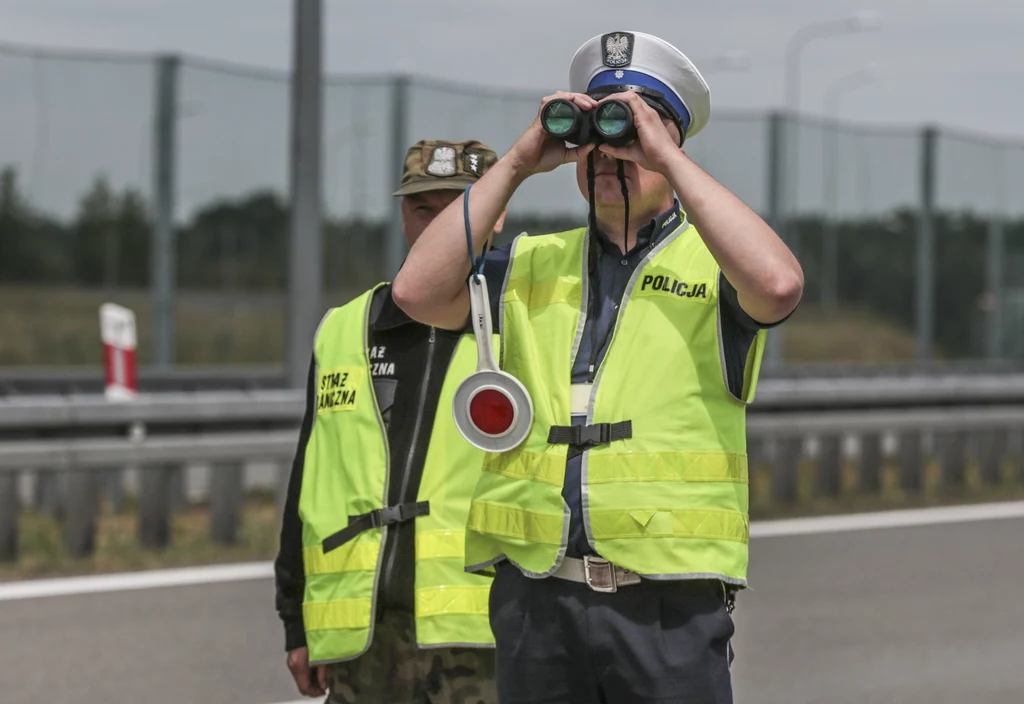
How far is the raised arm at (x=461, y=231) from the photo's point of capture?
127 inches

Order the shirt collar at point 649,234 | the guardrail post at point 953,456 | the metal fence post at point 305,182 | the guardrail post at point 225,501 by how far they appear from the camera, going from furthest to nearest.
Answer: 1. the guardrail post at point 953,456
2. the metal fence post at point 305,182
3. the guardrail post at point 225,501
4. the shirt collar at point 649,234

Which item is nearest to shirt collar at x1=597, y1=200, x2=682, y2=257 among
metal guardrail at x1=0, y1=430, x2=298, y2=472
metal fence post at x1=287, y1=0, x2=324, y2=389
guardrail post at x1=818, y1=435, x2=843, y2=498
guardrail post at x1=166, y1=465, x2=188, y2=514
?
metal guardrail at x1=0, y1=430, x2=298, y2=472

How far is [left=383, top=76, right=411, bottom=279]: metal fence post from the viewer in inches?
653

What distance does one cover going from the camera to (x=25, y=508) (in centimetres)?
1013

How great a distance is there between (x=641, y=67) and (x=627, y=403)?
0.61m

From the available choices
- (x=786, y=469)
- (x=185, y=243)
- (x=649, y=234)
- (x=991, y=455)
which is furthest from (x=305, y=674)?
(x=185, y=243)

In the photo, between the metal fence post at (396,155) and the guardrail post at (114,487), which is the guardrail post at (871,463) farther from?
the metal fence post at (396,155)

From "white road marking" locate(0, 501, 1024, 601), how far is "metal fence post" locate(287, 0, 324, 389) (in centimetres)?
212

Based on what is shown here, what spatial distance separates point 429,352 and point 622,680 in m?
1.12

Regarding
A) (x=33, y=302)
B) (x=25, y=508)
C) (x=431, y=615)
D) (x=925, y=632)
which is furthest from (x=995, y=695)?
(x=33, y=302)

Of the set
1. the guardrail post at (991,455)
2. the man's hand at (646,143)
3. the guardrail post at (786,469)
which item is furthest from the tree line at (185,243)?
the man's hand at (646,143)

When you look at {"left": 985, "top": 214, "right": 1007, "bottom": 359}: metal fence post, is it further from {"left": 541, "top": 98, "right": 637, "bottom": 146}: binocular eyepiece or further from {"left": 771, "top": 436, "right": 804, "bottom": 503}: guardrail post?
{"left": 541, "top": 98, "right": 637, "bottom": 146}: binocular eyepiece

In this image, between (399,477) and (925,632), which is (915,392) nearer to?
(925,632)

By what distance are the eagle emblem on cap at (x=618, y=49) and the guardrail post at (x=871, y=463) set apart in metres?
9.23
